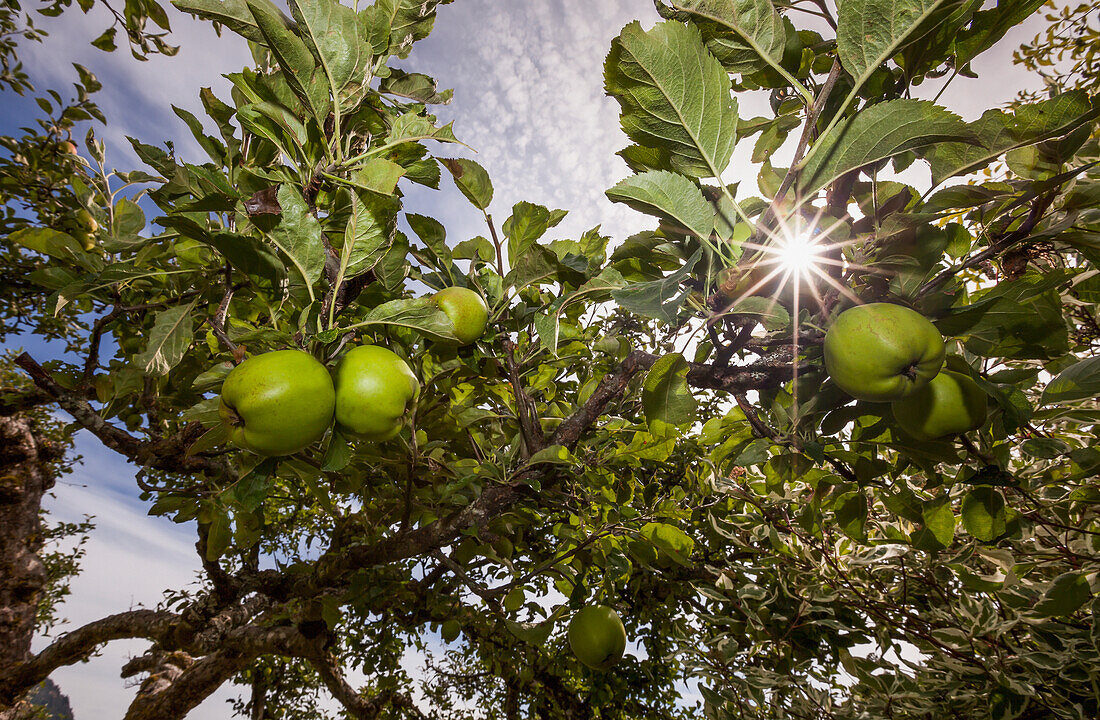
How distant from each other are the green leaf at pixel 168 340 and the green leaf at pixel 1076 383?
2.41 metres

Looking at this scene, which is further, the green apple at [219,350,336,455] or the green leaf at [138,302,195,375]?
the green leaf at [138,302,195,375]

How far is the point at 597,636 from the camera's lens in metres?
2.33

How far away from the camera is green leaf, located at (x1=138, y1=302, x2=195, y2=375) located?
145cm

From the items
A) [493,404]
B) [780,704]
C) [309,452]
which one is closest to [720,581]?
[780,704]

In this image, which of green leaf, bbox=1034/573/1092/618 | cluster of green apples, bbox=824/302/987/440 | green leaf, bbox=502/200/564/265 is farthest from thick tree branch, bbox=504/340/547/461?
green leaf, bbox=1034/573/1092/618

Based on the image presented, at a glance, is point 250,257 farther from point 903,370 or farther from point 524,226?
point 903,370

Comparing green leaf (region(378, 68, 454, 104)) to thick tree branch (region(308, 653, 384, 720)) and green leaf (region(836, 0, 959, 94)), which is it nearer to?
green leaf (region(836, 0, 959, 94))

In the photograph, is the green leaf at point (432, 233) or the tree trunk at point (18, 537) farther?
the tree trunk at point (18, 537)

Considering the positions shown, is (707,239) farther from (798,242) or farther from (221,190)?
(221,190)

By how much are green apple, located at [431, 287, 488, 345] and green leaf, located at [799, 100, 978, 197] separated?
0.98 m

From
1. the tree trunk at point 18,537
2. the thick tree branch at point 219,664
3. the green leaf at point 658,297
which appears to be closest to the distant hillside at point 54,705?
the tree trunk at point 18,537

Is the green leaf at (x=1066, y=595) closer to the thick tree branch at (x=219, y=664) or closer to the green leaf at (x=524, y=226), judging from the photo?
the green leaf at (x=524, y=226)

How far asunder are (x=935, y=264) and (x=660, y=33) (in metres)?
0.77

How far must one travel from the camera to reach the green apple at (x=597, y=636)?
234 cm
